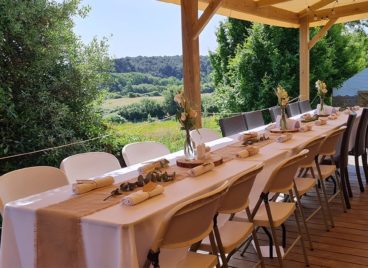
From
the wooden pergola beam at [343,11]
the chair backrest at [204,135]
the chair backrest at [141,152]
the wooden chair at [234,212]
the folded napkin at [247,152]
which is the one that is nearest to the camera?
the wooden chair at [234,212]

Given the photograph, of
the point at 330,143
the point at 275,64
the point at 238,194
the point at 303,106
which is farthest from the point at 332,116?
the point at 275,64

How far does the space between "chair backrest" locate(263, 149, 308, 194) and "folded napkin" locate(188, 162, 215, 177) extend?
0.41 meters

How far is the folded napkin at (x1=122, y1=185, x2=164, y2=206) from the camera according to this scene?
2.08 meters

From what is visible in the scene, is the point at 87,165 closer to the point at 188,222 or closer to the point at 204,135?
the point at 188,222

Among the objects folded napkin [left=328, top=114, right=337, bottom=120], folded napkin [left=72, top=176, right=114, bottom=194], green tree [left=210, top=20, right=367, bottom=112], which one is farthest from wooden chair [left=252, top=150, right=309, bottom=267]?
green tree [left=210, top=20, right=367, bottom=112]

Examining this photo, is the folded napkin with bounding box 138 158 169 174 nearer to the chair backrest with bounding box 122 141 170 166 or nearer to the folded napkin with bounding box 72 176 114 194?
the folded napkin with bounding box 72 176 114 194

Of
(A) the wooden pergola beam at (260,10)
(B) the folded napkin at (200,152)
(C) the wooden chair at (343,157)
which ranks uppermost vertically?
(A) the wooden pergola beam at (260,10)

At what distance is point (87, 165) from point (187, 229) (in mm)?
1348

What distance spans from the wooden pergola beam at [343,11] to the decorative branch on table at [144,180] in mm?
6549

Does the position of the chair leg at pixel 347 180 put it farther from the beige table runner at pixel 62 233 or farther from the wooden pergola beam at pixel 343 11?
the wooden pergola beam at pixel 343 11

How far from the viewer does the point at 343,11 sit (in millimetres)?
8305

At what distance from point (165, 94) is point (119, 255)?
585cm

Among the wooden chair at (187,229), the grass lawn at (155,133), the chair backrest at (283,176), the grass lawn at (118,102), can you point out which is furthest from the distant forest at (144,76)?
the wooden chair at (187,229)

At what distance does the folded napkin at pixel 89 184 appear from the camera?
2355 mm
